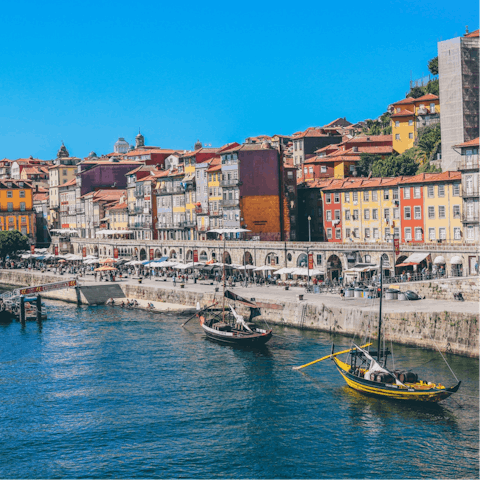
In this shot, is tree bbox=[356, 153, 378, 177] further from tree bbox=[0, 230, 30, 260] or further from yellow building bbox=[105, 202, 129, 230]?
tree bbox=[0, 230, 30, 260]

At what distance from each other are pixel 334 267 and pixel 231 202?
91.4 ft

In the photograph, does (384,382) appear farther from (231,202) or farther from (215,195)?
(215,195)

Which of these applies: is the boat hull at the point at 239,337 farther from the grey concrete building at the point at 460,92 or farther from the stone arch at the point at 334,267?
the grey concrete building at the point at 460,92

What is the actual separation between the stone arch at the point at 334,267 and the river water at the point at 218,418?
963 inches

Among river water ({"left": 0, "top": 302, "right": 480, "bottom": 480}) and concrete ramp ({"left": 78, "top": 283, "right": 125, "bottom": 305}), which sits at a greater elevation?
concrete ramp ({"left": 78, "top": 283, "right": 125, "bottom": 305})

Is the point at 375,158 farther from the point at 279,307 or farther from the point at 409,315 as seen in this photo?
the point at 409,315

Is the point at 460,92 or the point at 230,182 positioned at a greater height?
the point at 460,92

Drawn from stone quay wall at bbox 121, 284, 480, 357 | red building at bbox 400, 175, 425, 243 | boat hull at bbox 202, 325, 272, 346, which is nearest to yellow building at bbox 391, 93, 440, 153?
red building at bbox 400, 175, 425, 243

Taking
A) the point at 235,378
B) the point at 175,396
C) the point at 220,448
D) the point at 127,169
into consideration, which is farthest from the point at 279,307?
the point at 127,169

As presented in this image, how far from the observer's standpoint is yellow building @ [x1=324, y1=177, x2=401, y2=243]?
93312mm

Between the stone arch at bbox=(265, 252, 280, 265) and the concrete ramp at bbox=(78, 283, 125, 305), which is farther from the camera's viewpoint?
the stone arch at bbox=(265, 252, 280, 265)

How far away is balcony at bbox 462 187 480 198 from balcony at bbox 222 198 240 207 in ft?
118

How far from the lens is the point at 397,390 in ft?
150

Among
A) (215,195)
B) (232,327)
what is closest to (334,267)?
(232,327)
